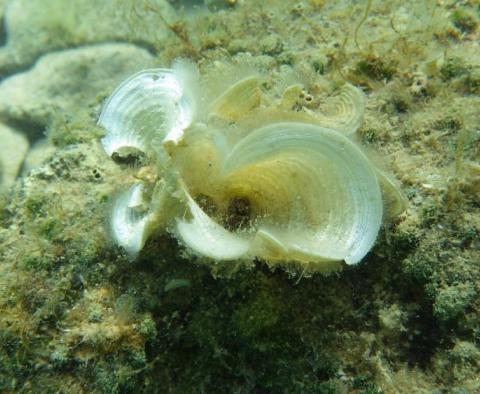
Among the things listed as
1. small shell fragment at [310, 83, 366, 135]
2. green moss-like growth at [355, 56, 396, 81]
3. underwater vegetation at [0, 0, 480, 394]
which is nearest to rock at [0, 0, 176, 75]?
green moss-like growth at [355, 56, 396, 81]

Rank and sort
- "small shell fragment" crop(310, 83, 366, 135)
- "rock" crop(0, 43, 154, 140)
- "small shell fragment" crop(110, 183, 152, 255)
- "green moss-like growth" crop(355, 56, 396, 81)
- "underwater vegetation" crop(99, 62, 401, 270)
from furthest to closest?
1. "rock" crop(0, 43, 154, 140)
2. "green moss-like growth" crop(355, 56, 396, 81)
3. "small shell fragment" crop(310, 83, 366, 135)
4. "small shell fragment" crop(110, 183, 152, 255)
5. "underwater vegetation" crop(99, 62, 401, 270)

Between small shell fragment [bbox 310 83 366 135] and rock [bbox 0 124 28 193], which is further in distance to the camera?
rock [bbox 0 124 28 193]

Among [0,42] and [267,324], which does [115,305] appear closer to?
[267,324]

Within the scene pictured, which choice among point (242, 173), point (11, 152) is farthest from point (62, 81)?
point (242, 173)

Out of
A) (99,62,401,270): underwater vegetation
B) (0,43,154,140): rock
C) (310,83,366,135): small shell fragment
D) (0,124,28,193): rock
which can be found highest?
(310,83,366,135): small shell fragment

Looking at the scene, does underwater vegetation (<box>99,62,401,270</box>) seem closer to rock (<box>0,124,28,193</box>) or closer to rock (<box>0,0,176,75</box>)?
rock (<box>0,124,28,193</box>)

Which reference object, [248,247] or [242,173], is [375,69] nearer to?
[242,173]

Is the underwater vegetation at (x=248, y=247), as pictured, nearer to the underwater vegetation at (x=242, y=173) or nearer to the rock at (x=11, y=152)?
the underwater vegetation at (x=242, y=173)

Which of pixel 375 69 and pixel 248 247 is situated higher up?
pixel 375 69
